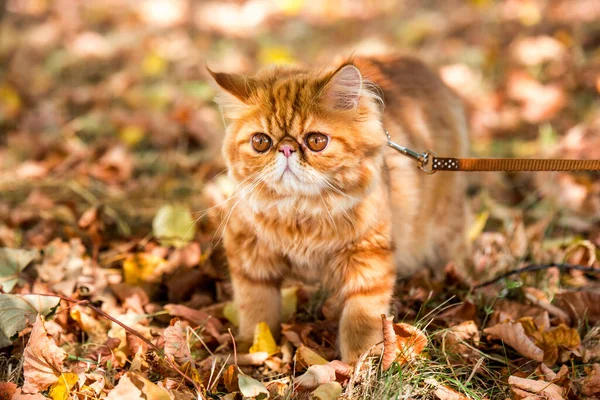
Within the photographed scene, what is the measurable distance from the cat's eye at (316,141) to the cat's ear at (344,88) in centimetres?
12

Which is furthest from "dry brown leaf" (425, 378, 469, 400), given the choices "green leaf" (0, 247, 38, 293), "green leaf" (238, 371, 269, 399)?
"green leaf" (0, 247, 38, 293)

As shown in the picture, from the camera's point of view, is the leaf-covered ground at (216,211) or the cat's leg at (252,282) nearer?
the leaf-covered ground at (216,211)

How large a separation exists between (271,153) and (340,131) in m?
0.24

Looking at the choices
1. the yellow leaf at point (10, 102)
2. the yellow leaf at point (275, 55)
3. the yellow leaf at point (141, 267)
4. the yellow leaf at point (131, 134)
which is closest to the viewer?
the yellow leaf at point (141, 267)

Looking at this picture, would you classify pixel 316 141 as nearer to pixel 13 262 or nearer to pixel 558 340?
pixel 558 340

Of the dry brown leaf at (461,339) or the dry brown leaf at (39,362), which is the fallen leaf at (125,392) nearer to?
the dry brown leaf at (39,362)

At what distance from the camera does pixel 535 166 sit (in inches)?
78.3

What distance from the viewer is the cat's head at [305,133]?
182cm

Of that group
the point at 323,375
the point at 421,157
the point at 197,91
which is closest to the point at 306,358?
the point at 323,375

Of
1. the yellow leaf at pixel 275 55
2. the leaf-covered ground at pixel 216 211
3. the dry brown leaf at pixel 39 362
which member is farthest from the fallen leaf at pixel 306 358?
the yellow leaf at pixel 275 55

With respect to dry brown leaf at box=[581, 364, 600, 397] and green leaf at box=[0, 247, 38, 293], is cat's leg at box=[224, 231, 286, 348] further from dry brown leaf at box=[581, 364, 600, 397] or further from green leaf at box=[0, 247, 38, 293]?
dry brown leaf at box=[581, 364, 600, 397]

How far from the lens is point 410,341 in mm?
1881

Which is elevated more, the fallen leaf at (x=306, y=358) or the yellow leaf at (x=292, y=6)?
the yellow leaf at (x=292, y=6)

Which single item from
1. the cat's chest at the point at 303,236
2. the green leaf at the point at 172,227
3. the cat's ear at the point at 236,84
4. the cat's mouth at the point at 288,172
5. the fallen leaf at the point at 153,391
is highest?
the cat's ear at the point at 236,84
